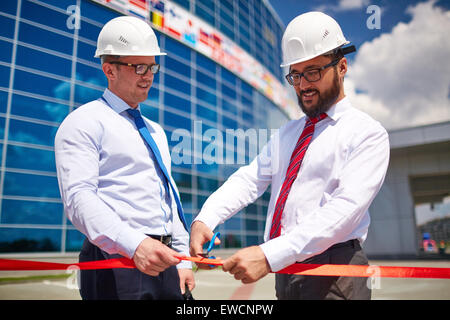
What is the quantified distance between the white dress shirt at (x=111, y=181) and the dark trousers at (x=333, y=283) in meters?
0.79

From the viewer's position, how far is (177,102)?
18.1 m

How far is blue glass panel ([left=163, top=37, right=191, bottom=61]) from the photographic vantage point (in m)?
18.1

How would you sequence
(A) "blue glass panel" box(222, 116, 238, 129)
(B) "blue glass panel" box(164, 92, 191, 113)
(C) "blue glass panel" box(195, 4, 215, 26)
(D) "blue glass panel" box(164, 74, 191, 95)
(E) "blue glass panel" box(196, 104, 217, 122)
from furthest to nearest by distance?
(A) "blue glass panel" box(222, 116, 238, 129)
(C) "blue glass panel" box(195, 4, 215, 26)
(E) "blue glass panel" box(196, 104, 217, 122)
(D) "blue glass panel" box(164, 74, 191, 95)
(B) "blue glass panel" box(164, 92, 191, 113)

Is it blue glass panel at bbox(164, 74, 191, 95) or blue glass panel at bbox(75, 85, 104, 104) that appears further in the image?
blue glass panel at bbox(164, 74, 191, 95)

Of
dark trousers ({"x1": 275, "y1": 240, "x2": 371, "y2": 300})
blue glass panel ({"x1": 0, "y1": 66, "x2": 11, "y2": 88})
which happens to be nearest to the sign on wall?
blue glass panel ({"x1": 0, "y1": 66, "x2": 11, "y2": 88})

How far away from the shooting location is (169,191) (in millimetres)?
2391

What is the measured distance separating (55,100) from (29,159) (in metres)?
2.40

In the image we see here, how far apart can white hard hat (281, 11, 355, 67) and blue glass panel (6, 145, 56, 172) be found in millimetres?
12518

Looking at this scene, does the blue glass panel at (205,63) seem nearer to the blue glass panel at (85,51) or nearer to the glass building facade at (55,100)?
the glass building facade at (55,100)

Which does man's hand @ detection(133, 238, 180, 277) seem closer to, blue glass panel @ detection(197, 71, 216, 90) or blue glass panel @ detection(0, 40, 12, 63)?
blue glass panel @ detection(0, 40, 12, 63)

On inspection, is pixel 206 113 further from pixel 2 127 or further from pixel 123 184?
pixel 123 184

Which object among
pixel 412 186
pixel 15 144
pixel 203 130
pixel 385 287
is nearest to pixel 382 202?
pixel 412 186

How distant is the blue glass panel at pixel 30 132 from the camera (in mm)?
12047
